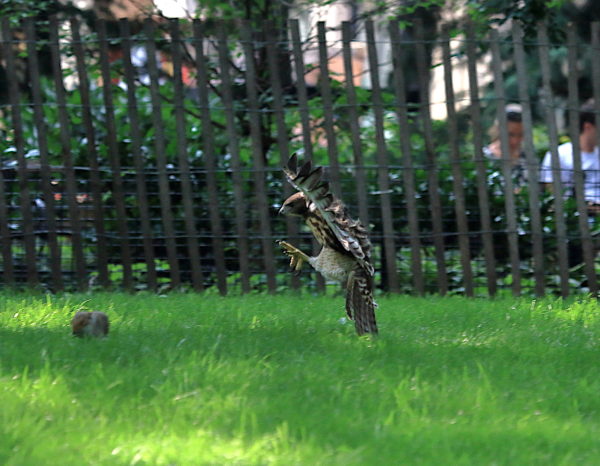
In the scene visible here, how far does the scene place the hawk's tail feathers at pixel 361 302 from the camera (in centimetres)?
586

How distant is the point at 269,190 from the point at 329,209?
368 cm

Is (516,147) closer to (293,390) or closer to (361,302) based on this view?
(361,302)

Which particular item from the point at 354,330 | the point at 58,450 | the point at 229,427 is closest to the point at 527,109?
the point at 354,330

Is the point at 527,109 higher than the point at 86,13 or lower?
lower

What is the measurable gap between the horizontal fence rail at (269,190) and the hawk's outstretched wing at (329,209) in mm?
2688

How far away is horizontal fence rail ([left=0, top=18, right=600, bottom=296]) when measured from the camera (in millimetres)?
8609

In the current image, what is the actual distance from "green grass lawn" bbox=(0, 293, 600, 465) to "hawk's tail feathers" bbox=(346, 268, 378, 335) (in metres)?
0.11

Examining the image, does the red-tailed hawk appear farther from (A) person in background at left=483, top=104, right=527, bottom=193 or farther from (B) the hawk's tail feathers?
(A) person in background at left=483, top=104, right=527, bottom=193

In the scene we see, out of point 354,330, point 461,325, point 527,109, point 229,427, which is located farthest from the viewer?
point 527,109

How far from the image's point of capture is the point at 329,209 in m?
5.63

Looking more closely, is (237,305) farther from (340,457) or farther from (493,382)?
(340,457)

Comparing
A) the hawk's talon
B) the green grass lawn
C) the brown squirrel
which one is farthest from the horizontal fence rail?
the brown squirrel

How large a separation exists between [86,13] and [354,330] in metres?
7.85

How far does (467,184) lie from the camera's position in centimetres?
961
